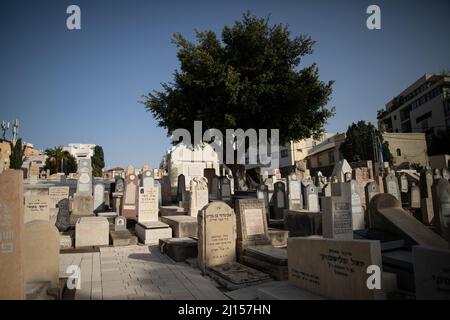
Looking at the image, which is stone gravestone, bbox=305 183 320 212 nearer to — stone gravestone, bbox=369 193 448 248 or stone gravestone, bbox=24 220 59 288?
stone gravestone, bbox=369 193 448 248

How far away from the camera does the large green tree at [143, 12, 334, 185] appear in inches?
699

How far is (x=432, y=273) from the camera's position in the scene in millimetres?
3359

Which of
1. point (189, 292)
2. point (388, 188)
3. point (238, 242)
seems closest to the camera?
point (189, 292)

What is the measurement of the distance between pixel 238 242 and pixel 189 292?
226cm

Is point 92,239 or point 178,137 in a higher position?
point 178,137

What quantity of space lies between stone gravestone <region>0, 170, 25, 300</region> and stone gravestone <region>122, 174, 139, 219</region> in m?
9.46

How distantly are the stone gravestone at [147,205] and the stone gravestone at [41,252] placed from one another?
20.3 feet

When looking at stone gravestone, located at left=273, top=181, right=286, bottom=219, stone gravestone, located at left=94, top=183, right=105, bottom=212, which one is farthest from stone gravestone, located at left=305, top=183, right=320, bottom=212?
stone gravestone, located at left=94, top=183, right=105, bottom=212

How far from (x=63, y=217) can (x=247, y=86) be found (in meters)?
12.1

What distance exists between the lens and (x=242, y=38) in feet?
62.1

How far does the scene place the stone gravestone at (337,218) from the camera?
6.83 meters
